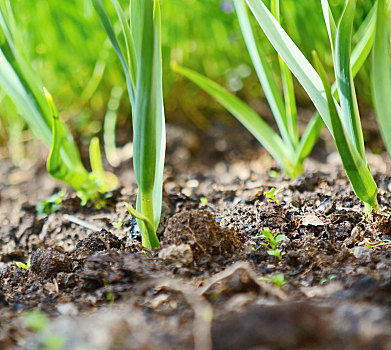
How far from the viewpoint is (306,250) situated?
0.77m

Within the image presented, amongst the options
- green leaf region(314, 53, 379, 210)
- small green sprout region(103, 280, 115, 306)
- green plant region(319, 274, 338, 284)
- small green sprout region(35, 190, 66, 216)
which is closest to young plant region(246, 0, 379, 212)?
green leaf region(314, 53, 379, 210)

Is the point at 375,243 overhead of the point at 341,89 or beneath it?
beneath

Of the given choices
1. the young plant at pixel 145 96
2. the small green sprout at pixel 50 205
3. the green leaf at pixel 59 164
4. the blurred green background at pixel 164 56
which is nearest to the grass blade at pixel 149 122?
the young plant at pixel 145 96

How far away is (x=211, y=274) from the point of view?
28.5 inches

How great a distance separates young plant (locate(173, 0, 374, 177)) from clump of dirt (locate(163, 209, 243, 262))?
0.41m

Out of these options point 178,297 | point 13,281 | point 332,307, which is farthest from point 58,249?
point 332,307

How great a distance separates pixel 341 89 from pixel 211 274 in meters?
0.43

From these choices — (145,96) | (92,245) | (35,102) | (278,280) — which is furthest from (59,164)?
(278,280)

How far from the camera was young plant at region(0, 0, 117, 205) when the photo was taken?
0.95 m

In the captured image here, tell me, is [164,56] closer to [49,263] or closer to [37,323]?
[49,263]

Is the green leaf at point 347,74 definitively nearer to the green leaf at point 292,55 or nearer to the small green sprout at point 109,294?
the green leaf at point 292,55

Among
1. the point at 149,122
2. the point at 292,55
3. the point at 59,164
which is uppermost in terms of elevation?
the point at 292,55

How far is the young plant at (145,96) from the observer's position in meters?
0.73

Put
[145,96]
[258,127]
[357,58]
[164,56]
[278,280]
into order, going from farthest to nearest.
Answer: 1. [164,56]
2. [258,127]
3. [357,58]
4. [145,96]
5. [278,280]
